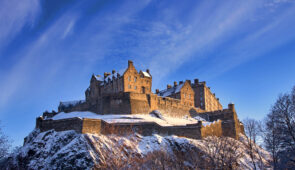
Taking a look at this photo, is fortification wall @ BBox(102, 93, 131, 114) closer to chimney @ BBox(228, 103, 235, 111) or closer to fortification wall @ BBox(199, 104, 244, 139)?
fortification wall @ BBox(199, 104, 244, 139)

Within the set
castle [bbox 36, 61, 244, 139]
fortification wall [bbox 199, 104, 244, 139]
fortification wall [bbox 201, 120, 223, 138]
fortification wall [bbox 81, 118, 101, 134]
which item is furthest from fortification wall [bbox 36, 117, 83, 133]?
fortification wall [bbox 199, 104, 244, 139]

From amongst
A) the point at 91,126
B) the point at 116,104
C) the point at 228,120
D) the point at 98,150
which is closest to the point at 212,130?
the point at 228,120

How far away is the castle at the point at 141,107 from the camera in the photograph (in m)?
42.4

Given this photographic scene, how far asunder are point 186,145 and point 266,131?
12.6 metres

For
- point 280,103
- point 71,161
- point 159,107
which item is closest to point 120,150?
point 71,161

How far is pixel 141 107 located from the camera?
56531mm

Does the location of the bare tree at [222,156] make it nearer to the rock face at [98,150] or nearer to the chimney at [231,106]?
the rock face at [98,150]

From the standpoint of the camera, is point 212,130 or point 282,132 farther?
point 212,130

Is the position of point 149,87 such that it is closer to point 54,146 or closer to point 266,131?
point 54,146

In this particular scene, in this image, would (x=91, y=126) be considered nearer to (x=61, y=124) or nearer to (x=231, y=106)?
(x=61, y=124)

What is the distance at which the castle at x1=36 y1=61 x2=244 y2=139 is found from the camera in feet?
139

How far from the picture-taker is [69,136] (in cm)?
3934

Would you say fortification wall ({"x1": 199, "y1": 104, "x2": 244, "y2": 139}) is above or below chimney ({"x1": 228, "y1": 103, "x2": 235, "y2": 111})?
below

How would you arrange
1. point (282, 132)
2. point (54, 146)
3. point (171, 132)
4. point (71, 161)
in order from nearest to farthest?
point (282, 132) → point (71, 161) → point (54, 146) → point (171, 132)
